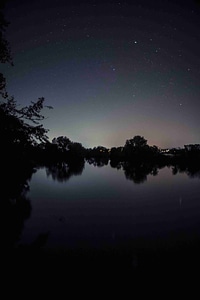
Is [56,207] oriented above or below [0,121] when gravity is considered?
below

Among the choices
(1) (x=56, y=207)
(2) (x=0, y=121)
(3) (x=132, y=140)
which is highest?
(3) (x=132, y=140)

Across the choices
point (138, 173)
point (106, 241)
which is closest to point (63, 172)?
point (138, 173)

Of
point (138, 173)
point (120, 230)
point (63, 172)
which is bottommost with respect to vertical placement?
point (63, 172)

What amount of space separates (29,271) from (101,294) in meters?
2.48

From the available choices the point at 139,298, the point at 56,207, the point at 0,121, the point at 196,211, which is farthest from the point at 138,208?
the point at 0,121

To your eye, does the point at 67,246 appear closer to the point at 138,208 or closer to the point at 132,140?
the point at 138,208

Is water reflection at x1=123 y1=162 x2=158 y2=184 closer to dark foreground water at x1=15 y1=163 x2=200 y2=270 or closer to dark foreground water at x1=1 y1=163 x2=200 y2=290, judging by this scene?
dark foreground water at x1=15 y1=163 x2=200 y2=270

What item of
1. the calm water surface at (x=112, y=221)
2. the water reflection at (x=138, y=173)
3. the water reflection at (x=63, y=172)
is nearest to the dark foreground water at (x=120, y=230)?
the calm water surface at (x=112, y=221)

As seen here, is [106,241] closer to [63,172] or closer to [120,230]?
[120,230]

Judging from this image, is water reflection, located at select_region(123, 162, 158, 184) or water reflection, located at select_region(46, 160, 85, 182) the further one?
water reflection, located at select_region(46, 160, 85, 182)

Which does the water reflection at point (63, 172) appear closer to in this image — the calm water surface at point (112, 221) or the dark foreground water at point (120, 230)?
the calm water surface at point (112, 221)

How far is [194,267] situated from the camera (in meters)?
7.27

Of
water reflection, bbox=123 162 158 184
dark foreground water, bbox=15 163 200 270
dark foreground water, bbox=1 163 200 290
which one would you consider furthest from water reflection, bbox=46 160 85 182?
dark foreground water, bbox=1 163 200 290

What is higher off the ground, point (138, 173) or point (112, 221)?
point (138, 173)
